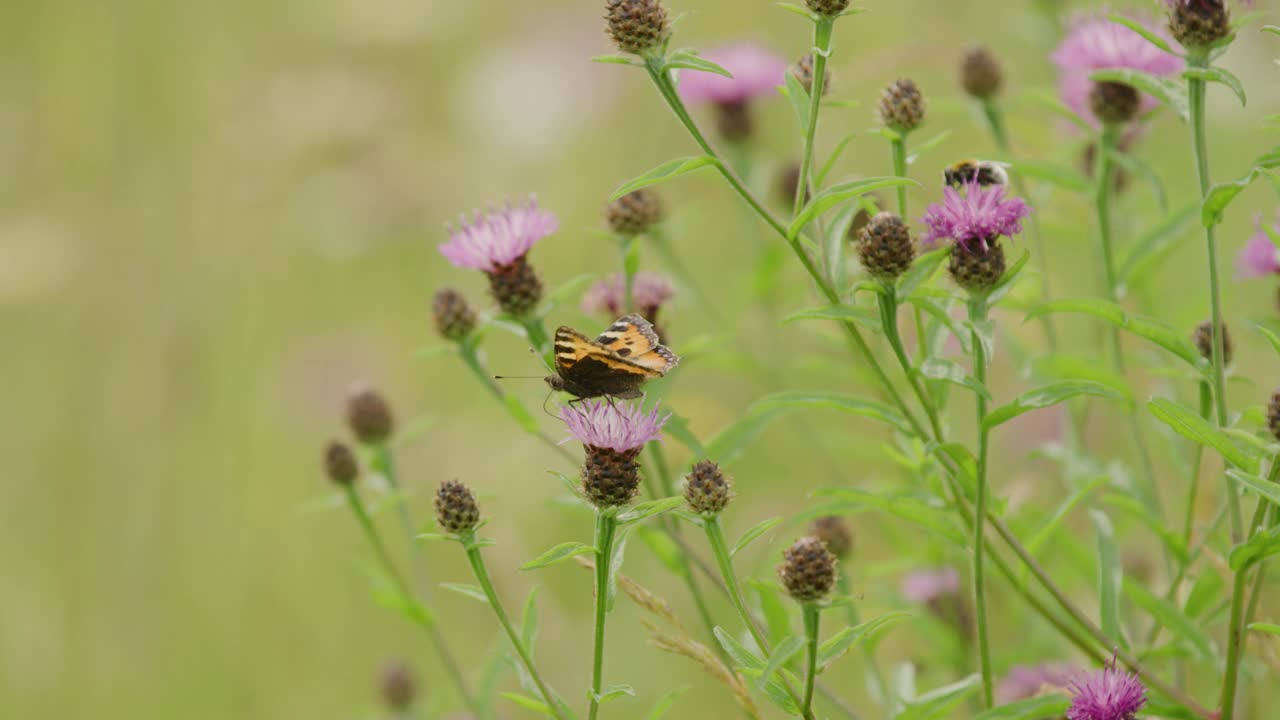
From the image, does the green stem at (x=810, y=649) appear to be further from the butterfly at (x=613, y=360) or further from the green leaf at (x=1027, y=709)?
the butterfly at (x=613, y=360)

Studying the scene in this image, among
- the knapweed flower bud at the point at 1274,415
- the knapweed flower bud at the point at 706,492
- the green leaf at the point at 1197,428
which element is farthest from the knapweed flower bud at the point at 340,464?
the knapweed flower bud at the point at 1274,415

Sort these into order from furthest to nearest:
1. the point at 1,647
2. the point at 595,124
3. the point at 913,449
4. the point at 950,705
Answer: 1. the point at 595,124
2. the point at 1,647
3. the point at 913,449
4. the point at 950,705

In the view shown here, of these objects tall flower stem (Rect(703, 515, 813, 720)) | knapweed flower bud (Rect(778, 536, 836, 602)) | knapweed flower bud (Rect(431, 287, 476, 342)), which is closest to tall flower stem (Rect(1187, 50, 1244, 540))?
knapweed flower bud (Rect(778, 536, 836, 602))

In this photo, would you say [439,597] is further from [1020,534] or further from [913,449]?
[913,449]

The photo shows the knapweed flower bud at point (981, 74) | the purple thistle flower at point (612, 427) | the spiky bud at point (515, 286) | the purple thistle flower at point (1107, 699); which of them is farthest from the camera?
the knapweed flower bud at point (981, 74)

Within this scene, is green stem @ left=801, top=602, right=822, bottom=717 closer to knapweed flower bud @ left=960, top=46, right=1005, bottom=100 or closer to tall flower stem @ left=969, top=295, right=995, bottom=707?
tall flower stem @ left=969, top=295, right=995, bottom=707

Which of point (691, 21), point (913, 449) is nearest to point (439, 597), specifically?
point (913, 449)
